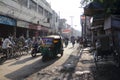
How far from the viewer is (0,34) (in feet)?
97.1

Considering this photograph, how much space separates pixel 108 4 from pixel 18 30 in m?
26.3

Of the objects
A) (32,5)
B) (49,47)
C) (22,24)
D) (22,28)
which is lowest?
(49,47)

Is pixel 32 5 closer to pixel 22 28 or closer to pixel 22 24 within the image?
pixel 22 28

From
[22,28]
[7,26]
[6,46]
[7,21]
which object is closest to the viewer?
[6,46]

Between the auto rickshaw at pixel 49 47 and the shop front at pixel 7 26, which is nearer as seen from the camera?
the auto rickshaw at pixel 49 47

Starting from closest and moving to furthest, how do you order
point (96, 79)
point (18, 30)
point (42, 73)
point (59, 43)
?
1. point (96, 79)
2. point (42, 73)
3. point (59, 43)
4. point (18, 30)

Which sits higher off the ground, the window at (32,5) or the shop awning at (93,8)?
the window at (32,5)

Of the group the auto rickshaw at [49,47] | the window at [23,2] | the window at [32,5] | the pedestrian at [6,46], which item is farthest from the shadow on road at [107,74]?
the window at [32,5]

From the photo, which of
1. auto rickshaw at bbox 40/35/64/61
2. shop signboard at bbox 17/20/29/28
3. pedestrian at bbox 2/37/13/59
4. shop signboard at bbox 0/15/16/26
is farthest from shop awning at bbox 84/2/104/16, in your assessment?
shop signboard at bbox 17/20/29/28

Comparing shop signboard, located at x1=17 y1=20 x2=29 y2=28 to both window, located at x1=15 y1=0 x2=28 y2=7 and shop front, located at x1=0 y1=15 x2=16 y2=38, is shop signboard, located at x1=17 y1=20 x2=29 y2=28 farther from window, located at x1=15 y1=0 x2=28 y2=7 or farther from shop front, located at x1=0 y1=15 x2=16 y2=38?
window, located at x1=15 y1=0 x2=28 y2=7

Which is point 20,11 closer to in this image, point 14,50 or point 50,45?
point 14,50

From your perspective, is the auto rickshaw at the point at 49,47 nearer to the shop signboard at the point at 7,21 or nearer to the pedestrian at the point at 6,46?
the pedestrian at the point at 6,46

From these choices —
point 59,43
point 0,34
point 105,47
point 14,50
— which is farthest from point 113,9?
point 0,34

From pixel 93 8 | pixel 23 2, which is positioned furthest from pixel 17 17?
pixel 93 8
